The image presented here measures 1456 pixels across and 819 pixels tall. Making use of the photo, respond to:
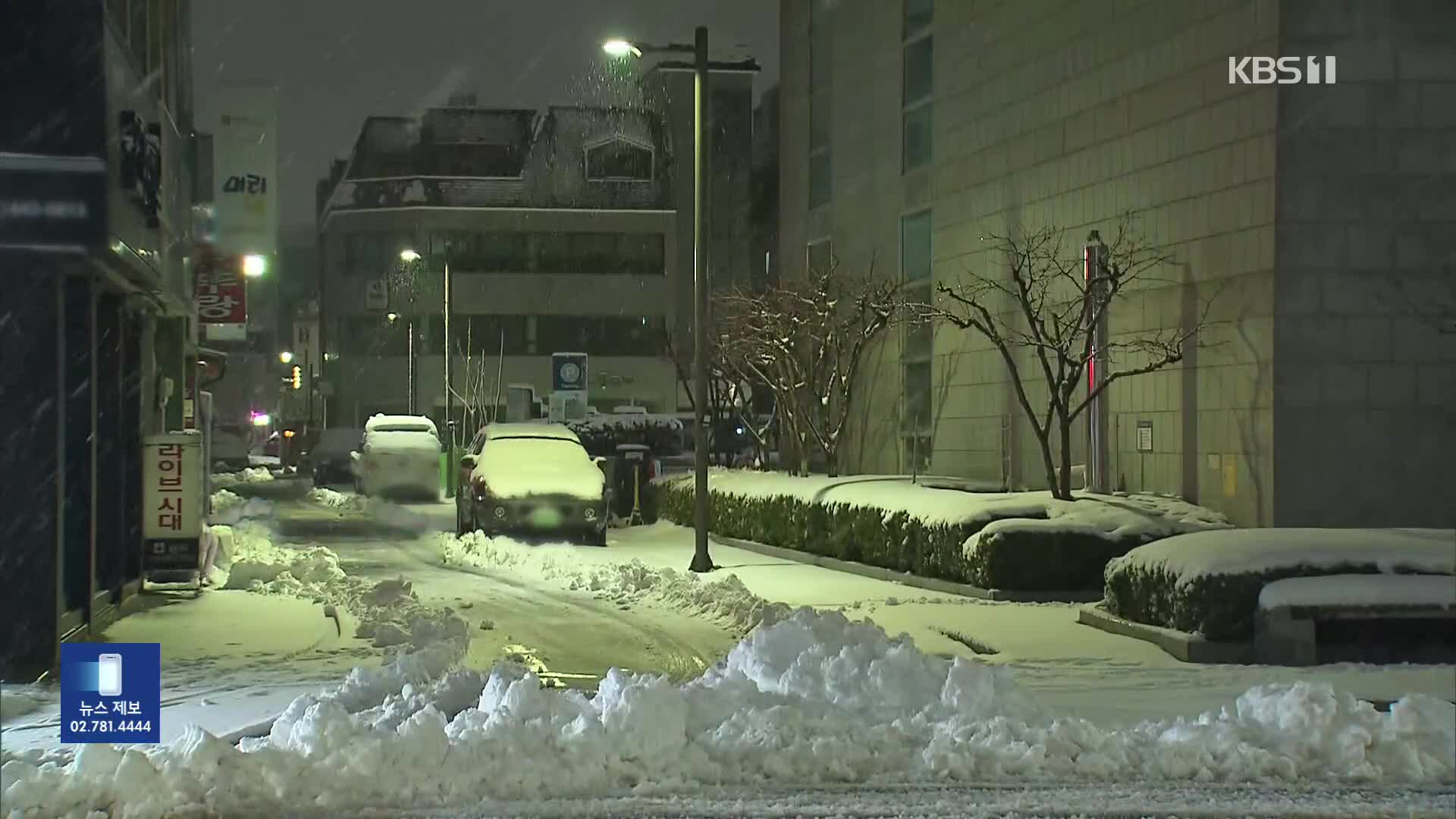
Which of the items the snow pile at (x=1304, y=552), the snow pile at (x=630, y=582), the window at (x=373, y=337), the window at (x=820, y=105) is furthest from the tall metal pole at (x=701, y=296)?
the window at (x=373, y=337)

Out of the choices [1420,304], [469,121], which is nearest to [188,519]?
[1420,304]

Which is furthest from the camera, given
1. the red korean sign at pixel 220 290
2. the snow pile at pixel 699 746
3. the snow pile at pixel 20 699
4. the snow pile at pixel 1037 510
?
the red korean sign at pixel 220 290

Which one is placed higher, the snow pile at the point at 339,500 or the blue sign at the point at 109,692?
the blue sign at the point at 109,692

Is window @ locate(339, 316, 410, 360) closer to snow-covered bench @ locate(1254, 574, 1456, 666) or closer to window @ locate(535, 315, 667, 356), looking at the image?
window @ locate(535, 315, 667, 356)

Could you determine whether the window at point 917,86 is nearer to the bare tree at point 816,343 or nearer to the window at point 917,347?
the window at point 917,347

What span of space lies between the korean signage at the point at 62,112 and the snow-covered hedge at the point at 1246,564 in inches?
320

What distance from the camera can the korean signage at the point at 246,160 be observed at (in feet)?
71.7

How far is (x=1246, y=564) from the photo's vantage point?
11828mm

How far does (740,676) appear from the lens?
31.9ft

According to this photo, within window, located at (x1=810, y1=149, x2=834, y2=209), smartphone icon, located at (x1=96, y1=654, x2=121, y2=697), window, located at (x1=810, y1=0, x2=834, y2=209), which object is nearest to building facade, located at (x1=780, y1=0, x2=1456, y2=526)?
window, located at (x1=810, y1=0, x2=834, y2=209)

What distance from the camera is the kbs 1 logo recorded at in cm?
1672

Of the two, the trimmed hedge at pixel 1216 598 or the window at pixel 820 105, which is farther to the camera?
the window at pixel 820 105

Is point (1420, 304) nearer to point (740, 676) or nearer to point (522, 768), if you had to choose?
point (740, 676)

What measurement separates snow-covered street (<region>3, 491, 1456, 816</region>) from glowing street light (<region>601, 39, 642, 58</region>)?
364 inches
